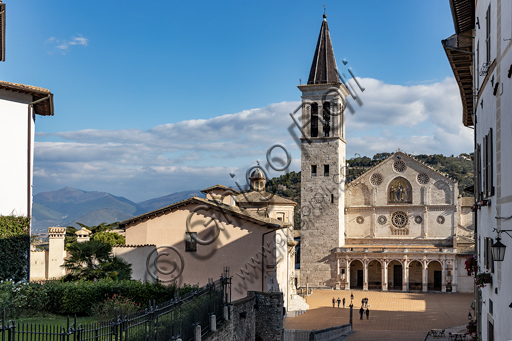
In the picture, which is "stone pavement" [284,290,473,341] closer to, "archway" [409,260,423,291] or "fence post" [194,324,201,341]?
"archway" [409,260,423,291]

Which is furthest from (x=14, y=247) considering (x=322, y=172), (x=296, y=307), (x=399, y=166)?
(x=399, y=166)

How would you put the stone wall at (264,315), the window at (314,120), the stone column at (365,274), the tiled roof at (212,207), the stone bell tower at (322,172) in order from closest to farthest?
the stone wall at (264,315) → the tiled roof at (212,207) → the stone column at (365,274) → the stone bell tower at (322,172) → the window at (314,120)

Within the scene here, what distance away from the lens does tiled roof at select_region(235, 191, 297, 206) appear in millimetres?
42531

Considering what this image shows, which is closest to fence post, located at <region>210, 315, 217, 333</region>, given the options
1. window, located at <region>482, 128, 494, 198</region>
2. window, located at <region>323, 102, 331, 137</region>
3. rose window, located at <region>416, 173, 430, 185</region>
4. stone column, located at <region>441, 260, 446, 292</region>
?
window, located at <region>482, 128, 494, 198</region>

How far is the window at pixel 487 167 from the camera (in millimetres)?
9972

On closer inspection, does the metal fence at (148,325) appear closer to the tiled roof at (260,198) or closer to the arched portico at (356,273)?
the tiled roof at (260,198)

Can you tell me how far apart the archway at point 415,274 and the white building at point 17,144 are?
4095 centimetres

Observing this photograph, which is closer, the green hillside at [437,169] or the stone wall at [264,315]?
the stone wall at [264,315]

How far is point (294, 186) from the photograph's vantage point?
90.9 meters

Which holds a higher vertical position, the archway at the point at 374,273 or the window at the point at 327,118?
the window at the point at 327,118

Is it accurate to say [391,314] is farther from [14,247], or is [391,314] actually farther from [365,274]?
[14,247]

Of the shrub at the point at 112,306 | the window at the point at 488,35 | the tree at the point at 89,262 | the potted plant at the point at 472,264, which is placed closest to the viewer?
the window at the point at 488,35

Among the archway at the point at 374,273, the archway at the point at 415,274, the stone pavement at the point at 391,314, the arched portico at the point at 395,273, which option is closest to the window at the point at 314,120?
the archway at the point at 374,273

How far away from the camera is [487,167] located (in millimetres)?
10539
